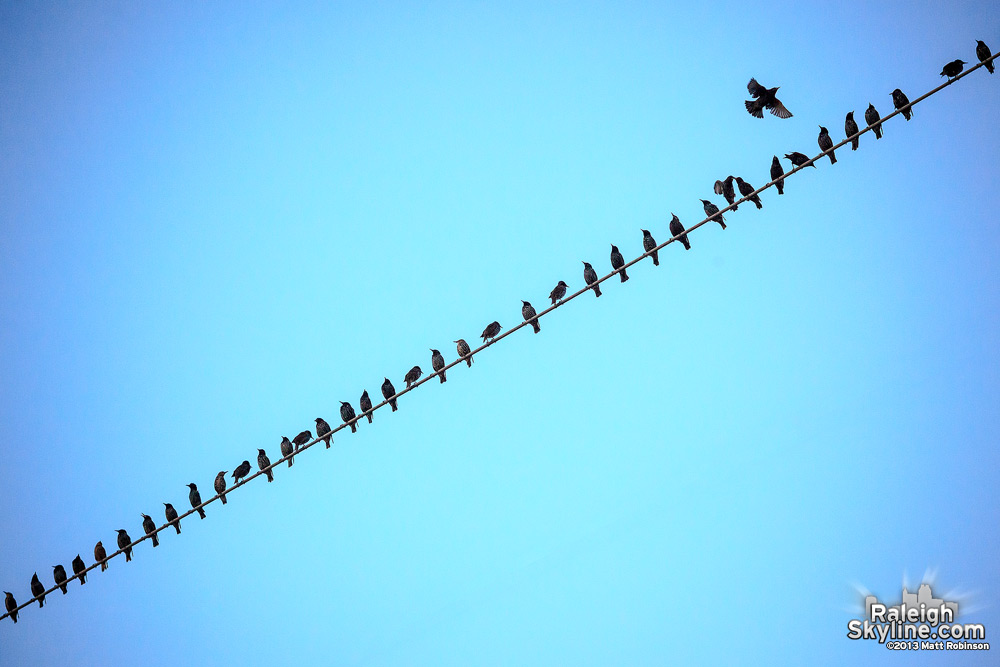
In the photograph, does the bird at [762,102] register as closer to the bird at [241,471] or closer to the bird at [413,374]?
the bird at [413,374]

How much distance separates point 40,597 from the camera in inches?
506

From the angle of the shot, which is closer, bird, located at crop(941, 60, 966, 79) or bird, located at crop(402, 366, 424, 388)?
bird, located at crop(941, 60, 966, 79)

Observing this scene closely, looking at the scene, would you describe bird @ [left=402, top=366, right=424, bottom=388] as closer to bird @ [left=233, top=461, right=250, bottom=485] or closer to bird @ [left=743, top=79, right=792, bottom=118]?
bird @ [left=233, top=461, right=250, bottom=485]

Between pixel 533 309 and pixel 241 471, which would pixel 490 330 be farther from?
pixel 241 471

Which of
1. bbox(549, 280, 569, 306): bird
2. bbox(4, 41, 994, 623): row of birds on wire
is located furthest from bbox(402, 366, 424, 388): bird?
bbox(549, 280, 569, 306): bird

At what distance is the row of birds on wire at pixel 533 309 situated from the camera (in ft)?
38.9

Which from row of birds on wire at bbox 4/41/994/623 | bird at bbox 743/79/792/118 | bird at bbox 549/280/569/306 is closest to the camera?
row of birds on wire at bbox 4/41/994/623

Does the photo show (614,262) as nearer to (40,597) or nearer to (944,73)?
(944,73)

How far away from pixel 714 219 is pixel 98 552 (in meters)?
12.1

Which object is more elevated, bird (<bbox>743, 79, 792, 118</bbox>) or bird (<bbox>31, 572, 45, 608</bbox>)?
bird (<bbox>743, 79, 792, 118</bbox>)

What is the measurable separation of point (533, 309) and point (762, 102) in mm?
5231

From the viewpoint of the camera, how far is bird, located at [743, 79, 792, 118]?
14312 millimetres

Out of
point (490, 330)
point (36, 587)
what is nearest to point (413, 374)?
point (490, 330)

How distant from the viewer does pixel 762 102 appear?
47.3ft
